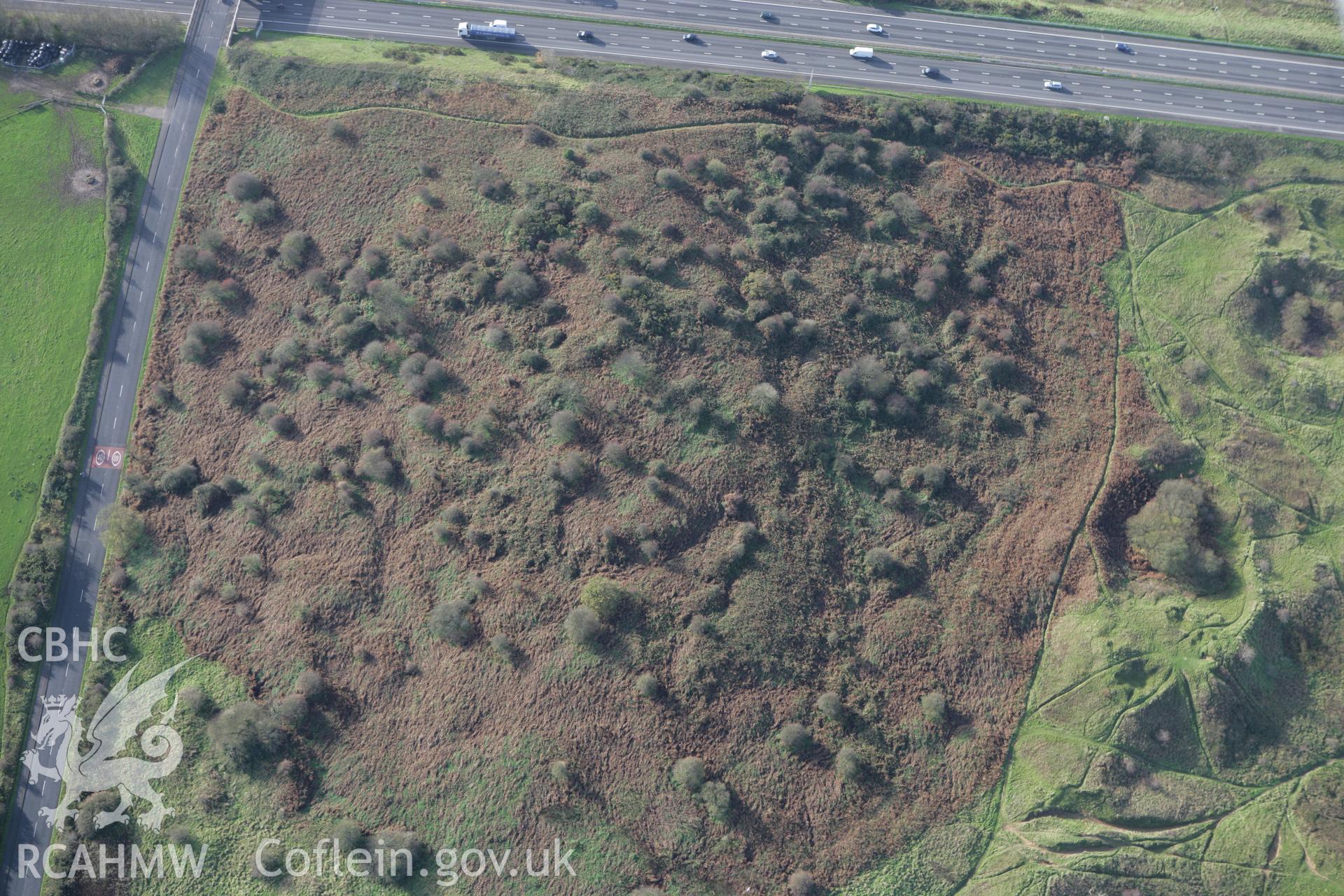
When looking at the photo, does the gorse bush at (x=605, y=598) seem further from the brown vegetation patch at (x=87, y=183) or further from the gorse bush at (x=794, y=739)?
the brown vegetation patch at (x=87, y=183)

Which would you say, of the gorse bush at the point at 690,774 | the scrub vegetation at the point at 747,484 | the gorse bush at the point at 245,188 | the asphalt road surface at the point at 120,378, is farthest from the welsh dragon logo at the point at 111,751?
the gorse bush at the point at 245,188

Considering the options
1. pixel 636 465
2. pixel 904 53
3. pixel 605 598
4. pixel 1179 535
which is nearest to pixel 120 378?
pixel 636 465

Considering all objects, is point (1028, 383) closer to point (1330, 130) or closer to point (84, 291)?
point (1330, 130)

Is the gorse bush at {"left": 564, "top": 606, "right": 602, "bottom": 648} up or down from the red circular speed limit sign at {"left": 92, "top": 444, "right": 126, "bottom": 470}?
down

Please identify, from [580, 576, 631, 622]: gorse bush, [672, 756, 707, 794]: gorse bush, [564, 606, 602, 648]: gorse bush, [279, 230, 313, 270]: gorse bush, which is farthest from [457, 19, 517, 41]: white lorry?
[672, 756, 707, 794]: gorse bush

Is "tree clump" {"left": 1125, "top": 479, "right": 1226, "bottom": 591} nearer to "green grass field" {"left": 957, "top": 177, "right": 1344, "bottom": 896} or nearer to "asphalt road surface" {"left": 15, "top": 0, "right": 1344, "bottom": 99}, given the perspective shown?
"green grass field" {"left": 957, "top": 177, "right": 1344, "bottom": 896}

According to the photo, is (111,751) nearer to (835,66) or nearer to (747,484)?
(747,484)
